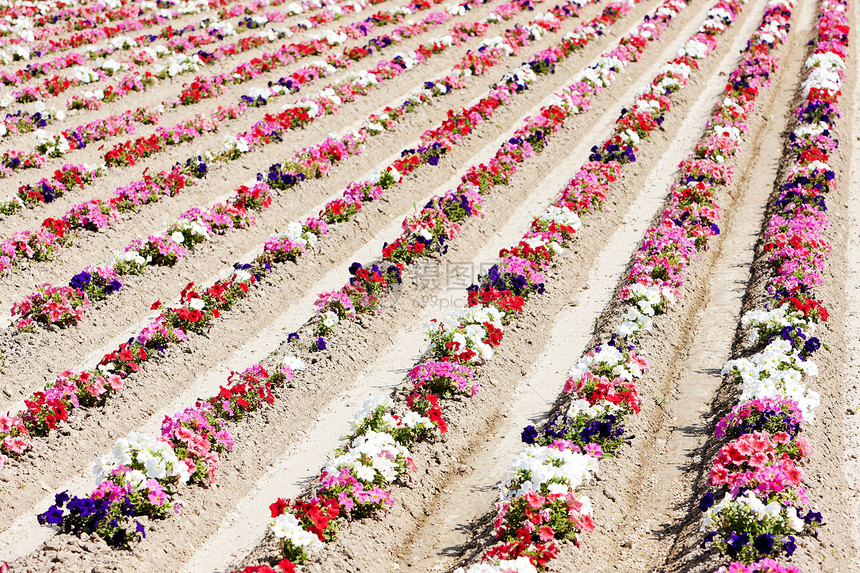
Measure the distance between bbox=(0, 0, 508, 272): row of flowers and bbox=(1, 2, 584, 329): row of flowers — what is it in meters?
0.99

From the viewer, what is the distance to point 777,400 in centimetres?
1011

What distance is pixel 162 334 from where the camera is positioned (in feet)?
40.4

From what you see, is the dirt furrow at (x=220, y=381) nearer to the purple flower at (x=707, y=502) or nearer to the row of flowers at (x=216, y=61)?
the purple flower at (x=707, y=502)

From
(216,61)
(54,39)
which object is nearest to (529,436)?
(216,61)

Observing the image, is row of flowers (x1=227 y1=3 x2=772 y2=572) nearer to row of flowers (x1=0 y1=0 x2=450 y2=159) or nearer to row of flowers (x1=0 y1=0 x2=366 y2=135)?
row of flowers (x1=0 y1=0 x2=450 y2=159)

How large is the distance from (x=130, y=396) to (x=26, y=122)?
11.5 m

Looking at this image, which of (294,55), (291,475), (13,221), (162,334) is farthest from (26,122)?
(291,475)

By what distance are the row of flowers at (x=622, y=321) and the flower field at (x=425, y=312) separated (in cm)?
5

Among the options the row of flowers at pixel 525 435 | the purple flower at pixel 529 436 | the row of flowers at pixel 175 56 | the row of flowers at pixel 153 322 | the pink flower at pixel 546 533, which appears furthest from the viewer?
the row of flowers at pixel 175 56

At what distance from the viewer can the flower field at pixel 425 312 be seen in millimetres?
8961

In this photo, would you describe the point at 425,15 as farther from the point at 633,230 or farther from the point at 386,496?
the point at 386,496

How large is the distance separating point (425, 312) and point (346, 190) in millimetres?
4165

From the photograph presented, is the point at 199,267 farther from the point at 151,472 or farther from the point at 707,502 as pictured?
the point at 707,502

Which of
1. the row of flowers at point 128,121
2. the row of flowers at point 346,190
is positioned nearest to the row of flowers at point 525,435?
the row of flowers at point 346,190
